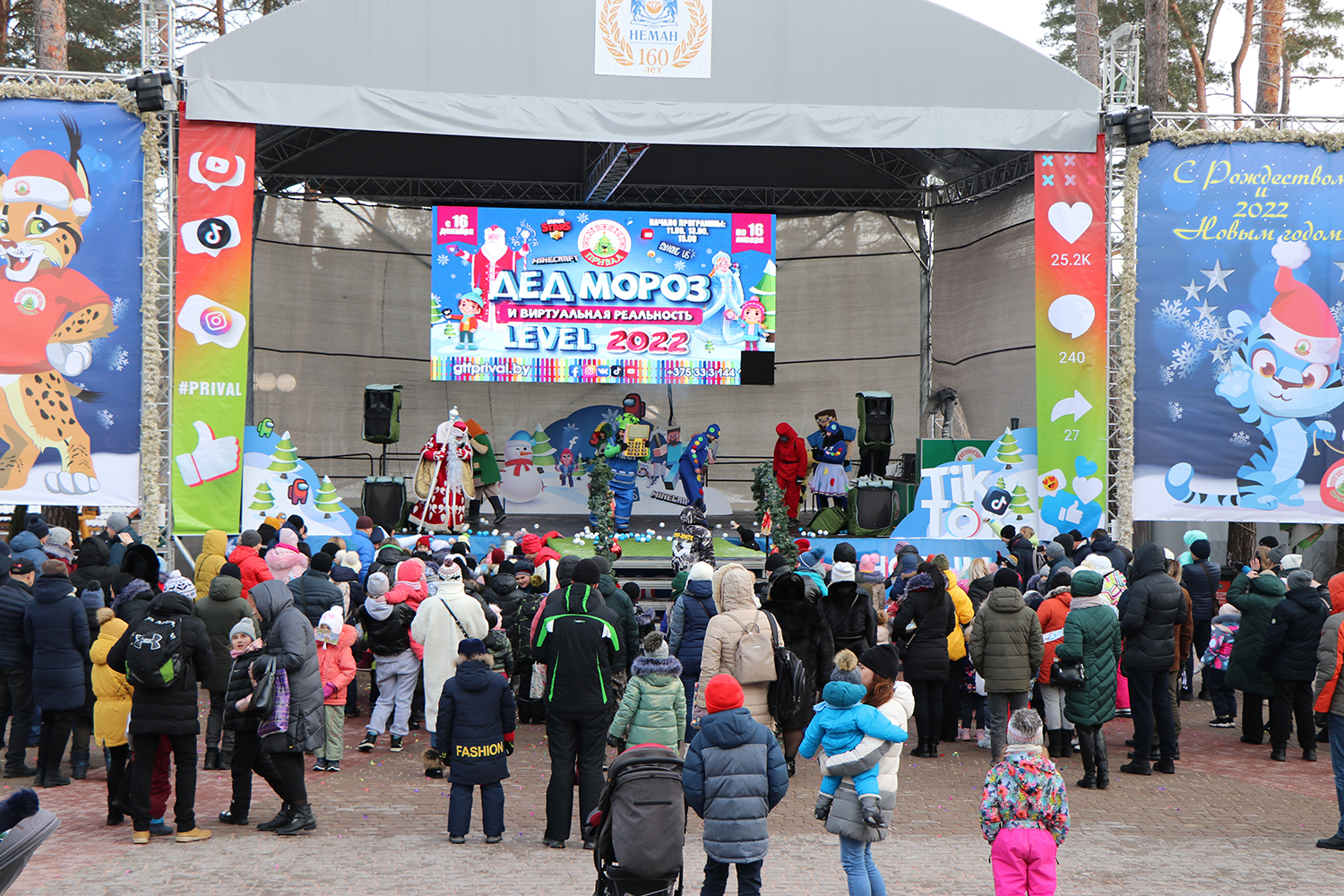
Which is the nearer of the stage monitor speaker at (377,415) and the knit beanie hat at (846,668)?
the knit beanie hat at (846,668)

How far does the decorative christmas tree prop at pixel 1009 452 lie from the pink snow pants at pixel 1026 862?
898 centimetres

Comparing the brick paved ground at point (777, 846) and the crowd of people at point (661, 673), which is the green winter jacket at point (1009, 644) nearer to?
the crowd of people at point (661, 673)

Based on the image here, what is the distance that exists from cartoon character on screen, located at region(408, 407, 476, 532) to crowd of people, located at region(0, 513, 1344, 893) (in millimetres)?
4041

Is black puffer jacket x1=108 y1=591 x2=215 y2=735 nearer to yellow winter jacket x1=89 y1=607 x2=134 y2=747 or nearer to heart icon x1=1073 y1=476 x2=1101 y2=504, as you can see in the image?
yellow winter jacket x1=89 y1=607 x2=134 y2=747

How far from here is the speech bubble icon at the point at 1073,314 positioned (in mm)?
12383

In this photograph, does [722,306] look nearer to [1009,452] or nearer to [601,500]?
[601,500]

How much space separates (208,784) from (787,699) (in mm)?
3424

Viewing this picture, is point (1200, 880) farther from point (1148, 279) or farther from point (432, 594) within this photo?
point (1148, 279)

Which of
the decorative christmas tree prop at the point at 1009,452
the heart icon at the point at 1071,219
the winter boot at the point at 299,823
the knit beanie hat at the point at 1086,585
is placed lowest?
the winter boot at the point at 299,823

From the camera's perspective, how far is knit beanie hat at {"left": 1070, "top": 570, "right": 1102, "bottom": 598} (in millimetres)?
6875

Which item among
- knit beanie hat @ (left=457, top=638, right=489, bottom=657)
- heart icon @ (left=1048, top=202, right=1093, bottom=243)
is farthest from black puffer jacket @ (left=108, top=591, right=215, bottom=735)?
heart icon @ (left=1048, top=202, right=1093, bottom=243)

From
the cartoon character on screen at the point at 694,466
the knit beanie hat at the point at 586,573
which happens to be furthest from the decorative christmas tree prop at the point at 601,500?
the knit beanie hat at the point at 586,573

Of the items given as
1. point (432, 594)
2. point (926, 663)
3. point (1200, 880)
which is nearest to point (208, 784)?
point (432, 594)

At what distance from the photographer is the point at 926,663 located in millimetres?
7555
